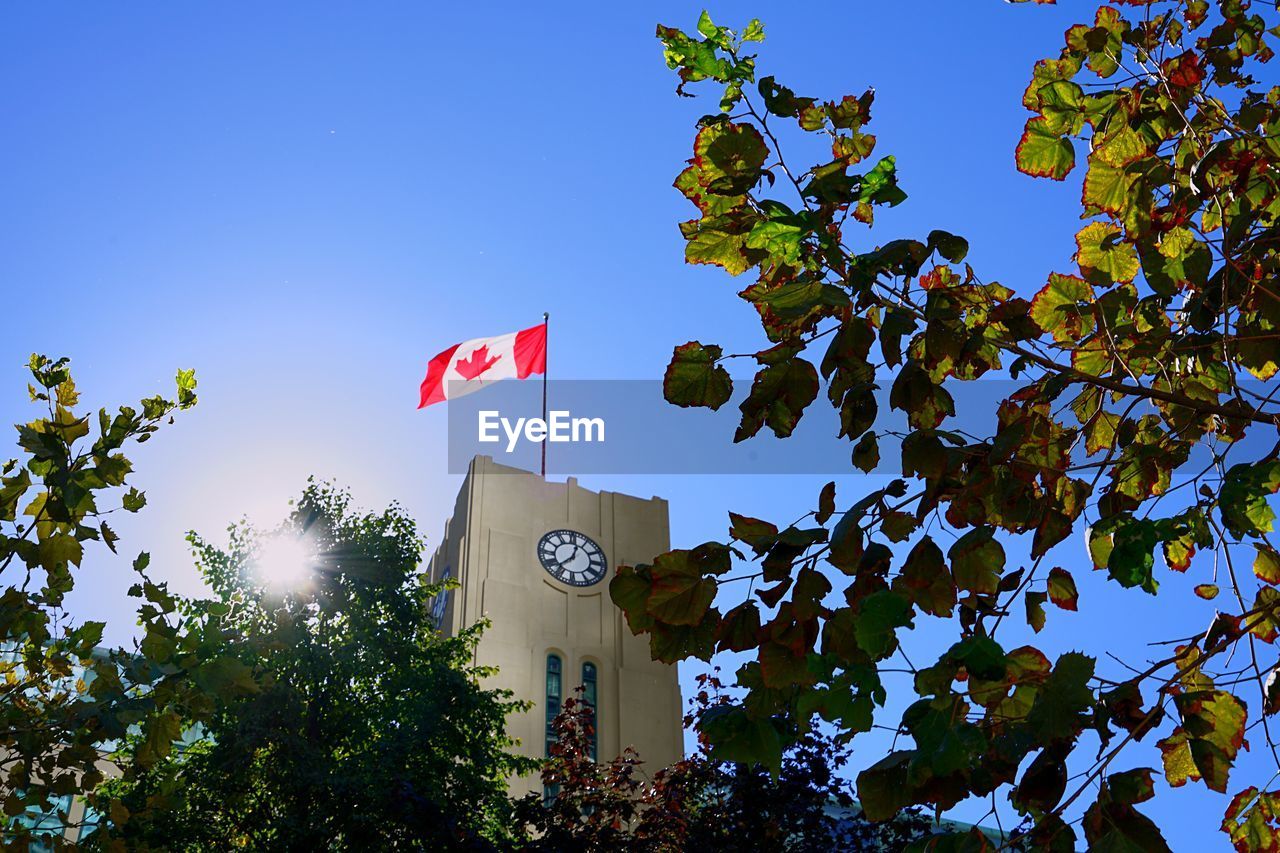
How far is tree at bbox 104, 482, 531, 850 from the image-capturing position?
14.4 m

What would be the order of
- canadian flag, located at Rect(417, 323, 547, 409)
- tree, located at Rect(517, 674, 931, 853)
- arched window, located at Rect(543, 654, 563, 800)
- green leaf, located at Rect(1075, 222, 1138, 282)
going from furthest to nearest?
arched window, located at Rect(543, 654, 563, 800) < canadian flag, located at Rect(417, 323, 547, 409) < tree, located at Rect(517, 674, 931, 853) < green leaf, located at Rect(1075, 222, 1138, 282)

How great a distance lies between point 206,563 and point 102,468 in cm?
1424

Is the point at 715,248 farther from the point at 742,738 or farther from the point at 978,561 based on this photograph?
the point at 742,738

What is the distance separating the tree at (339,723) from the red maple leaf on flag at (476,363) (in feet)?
48.5

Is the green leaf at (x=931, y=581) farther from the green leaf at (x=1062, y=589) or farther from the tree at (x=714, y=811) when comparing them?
the tree at (x=714, y=811)

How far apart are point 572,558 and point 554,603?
2.11 meters

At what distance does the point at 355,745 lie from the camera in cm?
1614

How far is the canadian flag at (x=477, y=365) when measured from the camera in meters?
33.9

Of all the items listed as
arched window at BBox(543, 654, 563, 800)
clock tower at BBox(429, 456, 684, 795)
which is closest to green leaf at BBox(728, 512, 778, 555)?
clock tower at BBox(429, 456, 684, 795)

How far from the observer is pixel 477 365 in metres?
34.3

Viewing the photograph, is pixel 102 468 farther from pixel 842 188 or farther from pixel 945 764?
pixel 945 764

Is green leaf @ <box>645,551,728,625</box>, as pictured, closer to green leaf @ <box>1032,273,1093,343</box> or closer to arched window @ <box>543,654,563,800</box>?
green leaf @ <box>1032,273,1093,343</box>

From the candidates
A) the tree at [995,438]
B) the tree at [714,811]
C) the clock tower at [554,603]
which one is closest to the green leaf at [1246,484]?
the tree at [995,438]

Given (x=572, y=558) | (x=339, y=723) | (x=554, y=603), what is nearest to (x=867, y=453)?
(x=339, y=723)
